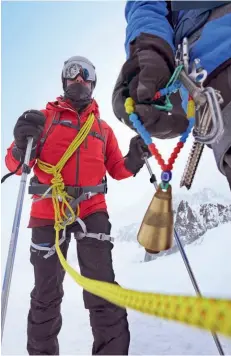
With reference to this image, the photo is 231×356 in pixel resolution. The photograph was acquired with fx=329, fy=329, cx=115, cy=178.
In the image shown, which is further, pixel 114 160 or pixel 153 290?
pixel 153 290

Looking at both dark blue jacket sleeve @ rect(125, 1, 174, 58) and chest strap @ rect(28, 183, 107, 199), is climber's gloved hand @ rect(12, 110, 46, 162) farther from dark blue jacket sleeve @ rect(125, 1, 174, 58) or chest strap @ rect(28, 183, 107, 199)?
dark blue jacket sleeve @ rect(125, 1, 174, 58)

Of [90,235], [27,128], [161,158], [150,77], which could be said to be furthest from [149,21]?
[90,235]

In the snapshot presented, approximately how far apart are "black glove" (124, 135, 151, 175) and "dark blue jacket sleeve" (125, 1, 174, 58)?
52.5 inches

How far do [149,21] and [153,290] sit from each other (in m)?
3.64

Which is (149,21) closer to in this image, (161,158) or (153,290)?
(161,158)

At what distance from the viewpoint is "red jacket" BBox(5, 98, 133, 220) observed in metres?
2.56

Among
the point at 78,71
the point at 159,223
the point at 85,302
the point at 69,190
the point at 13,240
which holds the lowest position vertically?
the point at 85,302

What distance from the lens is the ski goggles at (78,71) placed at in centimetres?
296

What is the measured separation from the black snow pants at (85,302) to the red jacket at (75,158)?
136mm

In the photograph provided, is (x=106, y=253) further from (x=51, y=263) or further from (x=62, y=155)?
(x=62, y=155)

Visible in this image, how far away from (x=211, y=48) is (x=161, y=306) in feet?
2.82

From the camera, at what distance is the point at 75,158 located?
2.60 m

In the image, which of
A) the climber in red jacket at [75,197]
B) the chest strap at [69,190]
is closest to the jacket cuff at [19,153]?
the climber in red jacket at [75,197]

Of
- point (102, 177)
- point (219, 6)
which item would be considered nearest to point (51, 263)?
point (102, 177)
